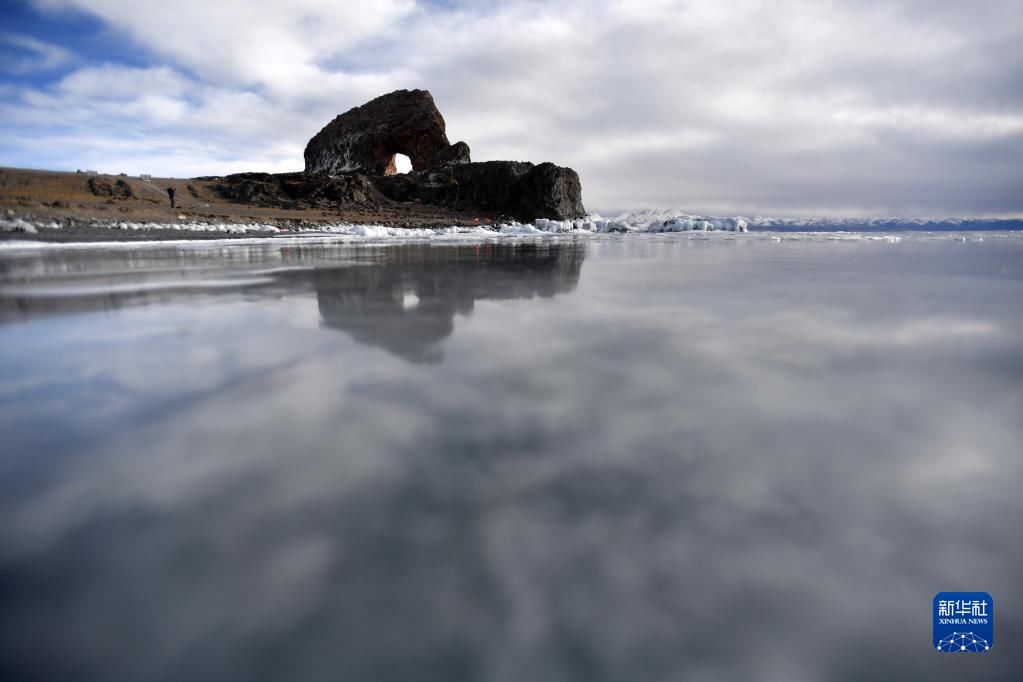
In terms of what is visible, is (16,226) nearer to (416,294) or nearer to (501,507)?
(416,294)

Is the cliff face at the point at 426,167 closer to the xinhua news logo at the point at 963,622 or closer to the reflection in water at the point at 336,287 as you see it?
the reflection in water at the point at 336,287

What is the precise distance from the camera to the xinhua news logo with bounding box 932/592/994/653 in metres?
0.82

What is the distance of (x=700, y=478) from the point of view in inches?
47.4

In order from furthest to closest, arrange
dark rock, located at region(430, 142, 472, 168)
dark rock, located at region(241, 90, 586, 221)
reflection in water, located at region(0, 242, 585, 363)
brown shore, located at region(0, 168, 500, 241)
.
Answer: dark rock, located at region(430, 142, 472, 168) → dark rock, located at region(241, 90, 586, 221) → brown shore, located at region(0, 168, 500, 241) → reflection in water, located at region(0, 242, 585, 363)

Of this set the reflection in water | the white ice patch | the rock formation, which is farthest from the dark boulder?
the reflection in water

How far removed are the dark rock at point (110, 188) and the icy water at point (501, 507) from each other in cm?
2524

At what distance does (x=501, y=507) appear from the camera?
107 cm

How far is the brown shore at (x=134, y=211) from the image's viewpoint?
12.2 m

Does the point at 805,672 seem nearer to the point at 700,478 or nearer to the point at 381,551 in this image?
the point at 700,478

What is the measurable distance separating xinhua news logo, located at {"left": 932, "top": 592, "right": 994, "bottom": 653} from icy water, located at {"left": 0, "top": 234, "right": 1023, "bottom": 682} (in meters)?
0.02

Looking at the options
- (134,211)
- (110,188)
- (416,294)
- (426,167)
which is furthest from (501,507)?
(426,167)

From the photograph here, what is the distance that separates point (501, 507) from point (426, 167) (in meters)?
53.4

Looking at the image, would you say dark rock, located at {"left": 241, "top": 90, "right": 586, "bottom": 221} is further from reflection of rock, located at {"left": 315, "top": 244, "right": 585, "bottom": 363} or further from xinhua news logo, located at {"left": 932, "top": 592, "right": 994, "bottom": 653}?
xinhua news logo, located at {"left": 932, "top": 592, "right": 994, "bottom": 653}

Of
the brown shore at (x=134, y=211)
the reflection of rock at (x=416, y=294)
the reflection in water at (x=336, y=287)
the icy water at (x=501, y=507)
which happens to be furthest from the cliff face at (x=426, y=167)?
the icy water at (x=501, y=507)
